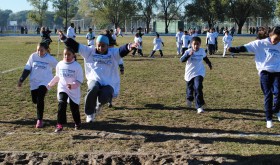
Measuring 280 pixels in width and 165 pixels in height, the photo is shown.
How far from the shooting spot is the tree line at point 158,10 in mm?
78750

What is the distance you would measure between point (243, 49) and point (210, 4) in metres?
76.3

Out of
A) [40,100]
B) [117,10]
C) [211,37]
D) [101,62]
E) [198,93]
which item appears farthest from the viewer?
[117,10]

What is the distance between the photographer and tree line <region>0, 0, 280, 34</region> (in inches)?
3100

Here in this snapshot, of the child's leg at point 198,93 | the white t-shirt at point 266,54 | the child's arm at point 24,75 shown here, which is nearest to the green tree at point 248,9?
the child's leg at point 198,93

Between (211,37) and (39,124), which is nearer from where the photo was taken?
(39,124)

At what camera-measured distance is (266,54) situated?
739cm

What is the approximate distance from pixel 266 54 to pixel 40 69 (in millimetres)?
4329

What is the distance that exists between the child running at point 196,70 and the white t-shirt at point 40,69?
9.54 feet

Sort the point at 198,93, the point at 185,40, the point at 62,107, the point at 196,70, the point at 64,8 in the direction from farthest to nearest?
the point at 64,8 → the point at 185,40 → the point at 196,70 → the point at 198,93 → the point at 62,107

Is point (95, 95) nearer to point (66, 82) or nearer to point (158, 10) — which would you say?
point (66, 82)

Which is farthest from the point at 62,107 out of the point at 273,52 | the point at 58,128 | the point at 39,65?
the point at 273,52

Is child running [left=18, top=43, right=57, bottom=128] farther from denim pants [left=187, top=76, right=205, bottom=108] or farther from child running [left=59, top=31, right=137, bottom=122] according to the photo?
denim pants [left=187, top=76, right=205, bottom=108]

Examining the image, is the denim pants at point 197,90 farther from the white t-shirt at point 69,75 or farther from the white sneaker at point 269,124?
the white t-shirt at point 69,75

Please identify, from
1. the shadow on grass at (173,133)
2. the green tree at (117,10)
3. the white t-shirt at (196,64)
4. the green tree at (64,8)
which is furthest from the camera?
the green tree at (117,10)
